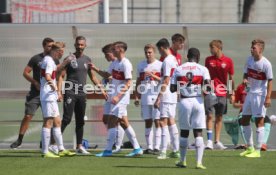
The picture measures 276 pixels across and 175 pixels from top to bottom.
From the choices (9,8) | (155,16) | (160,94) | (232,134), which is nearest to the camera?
(160,94)

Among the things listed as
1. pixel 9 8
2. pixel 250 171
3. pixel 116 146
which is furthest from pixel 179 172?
pixel 9 8

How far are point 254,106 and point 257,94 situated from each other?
0.23m

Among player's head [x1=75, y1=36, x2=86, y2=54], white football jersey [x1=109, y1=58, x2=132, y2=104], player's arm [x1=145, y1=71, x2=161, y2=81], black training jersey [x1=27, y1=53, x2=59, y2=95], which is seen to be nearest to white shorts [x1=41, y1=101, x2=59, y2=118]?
white football jersey [x1=109, y1=58, x2=132, y2=104]

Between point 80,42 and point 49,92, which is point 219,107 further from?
point 49,92

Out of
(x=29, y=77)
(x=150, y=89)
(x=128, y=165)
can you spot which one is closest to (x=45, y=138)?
(x=29, y=77)

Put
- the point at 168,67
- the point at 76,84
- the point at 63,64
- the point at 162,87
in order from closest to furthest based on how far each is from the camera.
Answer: the point at 168,67 → the point at 162,87 → the point at 63,64 → the point at 76,84

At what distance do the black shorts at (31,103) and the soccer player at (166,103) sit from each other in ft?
9.11

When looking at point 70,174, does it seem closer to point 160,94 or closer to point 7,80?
point 160,94

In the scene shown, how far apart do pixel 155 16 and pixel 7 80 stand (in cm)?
1096

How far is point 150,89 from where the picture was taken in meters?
20.6

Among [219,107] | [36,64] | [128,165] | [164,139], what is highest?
[36,64]

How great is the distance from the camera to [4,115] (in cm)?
2303

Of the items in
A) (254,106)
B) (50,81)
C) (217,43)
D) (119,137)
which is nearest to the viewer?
(50,81)

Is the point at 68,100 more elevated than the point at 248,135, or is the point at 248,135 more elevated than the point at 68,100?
the point at 68,100
